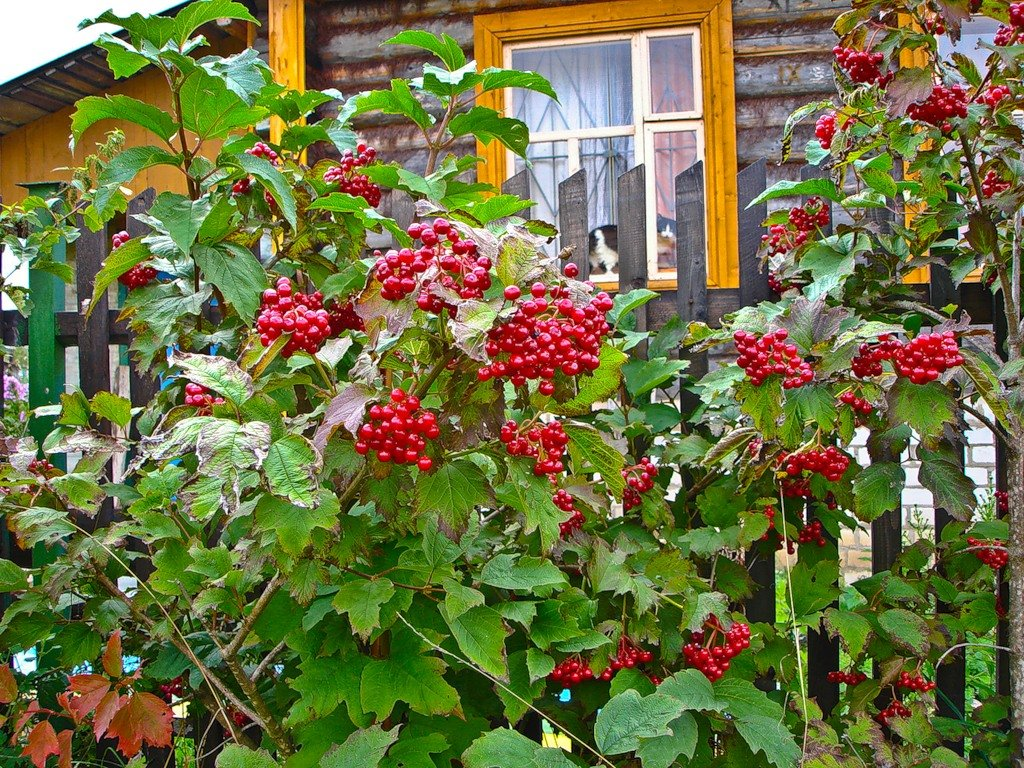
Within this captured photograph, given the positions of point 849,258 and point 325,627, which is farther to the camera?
point 849,258

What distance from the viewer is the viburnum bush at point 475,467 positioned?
123cm

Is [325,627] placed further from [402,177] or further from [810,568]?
[810,568]

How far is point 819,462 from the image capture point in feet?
5.63

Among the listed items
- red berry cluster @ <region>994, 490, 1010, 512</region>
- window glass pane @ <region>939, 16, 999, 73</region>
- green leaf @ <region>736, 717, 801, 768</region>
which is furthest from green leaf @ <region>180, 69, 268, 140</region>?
window glass pane @ <region>939, 16, 999, 73</region>

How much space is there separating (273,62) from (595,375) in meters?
4.59

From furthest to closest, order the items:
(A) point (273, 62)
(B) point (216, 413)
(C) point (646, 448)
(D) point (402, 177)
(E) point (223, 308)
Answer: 1. (A) point (273, 62)
2. (C) point (646, 448)
3. (E) point (223, 308)
4. (D) point (402, 177)
5. (B) point (216, 413)

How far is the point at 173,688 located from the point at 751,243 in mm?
1895

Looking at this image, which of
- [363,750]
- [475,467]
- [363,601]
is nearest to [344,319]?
[475,467]

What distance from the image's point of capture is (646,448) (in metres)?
2.26

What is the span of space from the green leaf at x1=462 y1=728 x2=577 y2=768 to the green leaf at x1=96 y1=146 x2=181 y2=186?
1.07 m

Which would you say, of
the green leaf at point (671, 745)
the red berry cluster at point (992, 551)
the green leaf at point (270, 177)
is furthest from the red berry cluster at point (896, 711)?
the green leaf at point (270, 177)

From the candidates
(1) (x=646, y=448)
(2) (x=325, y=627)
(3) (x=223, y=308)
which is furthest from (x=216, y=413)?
(1) (x=646, y=448)

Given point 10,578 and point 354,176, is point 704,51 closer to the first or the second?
point 354,176

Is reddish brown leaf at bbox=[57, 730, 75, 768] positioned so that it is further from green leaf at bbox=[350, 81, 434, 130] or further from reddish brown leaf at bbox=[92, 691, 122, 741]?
green leaf at bbox=[350, 81, 434, 130]
